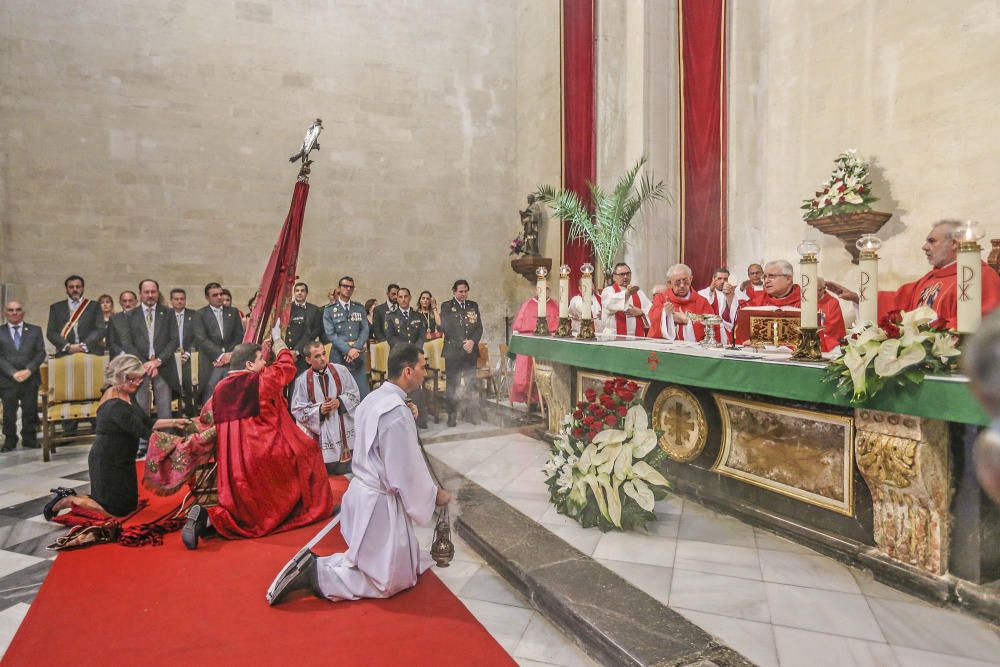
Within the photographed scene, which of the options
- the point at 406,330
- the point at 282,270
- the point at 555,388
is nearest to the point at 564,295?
the point at 555,388

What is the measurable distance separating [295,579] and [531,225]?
925cm

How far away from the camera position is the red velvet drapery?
9.88 m

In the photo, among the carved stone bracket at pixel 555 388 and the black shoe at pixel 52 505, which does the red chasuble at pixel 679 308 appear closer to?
the carved stone bracket at pixel 555 388

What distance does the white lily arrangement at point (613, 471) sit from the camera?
12.7 feet

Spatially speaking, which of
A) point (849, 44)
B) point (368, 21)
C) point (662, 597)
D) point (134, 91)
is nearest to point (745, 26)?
point (849, 44)

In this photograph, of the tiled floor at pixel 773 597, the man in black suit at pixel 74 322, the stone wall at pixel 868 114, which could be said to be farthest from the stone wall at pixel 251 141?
the tiled floor at pixel 773 597

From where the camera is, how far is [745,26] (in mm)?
7809

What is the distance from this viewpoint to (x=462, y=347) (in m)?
8.32

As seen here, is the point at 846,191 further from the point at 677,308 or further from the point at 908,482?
the point at 908,482

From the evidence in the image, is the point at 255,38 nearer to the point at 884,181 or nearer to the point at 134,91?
the point at 134,91

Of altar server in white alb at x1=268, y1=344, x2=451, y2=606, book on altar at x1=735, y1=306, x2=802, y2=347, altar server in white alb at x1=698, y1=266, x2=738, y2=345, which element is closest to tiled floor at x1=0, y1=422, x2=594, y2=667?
altar server in white alb at x1=268, y1=344, x2=451, y2=606

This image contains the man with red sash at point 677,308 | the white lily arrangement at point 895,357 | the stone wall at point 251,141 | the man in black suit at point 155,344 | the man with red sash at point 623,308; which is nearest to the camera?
the white lily arrangement at point 895,357

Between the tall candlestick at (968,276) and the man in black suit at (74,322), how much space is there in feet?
27.8

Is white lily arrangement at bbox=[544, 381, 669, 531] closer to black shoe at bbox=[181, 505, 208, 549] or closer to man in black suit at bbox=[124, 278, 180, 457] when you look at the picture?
black shoe at bbox=[181, 505, 208, 549]
